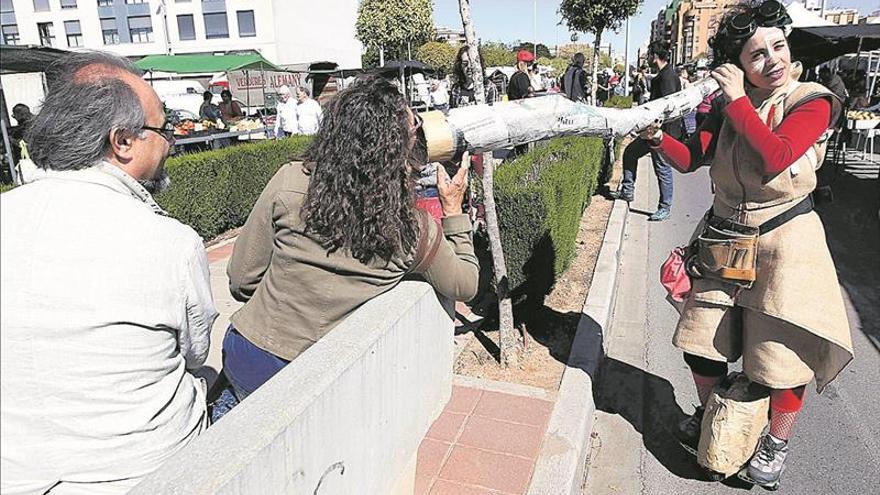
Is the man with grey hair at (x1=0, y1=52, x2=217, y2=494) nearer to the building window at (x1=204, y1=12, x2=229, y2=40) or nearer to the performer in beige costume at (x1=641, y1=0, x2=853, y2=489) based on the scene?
the performer in beige costume at (x1=641, y1=0, x2=853, y2=489)

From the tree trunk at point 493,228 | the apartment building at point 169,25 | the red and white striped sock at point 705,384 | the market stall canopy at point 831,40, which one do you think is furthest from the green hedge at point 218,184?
the apartment building at point 169,25

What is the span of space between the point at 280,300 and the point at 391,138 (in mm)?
651

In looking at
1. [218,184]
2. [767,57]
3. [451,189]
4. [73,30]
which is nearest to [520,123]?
[451,189]

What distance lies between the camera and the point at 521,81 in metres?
9.21

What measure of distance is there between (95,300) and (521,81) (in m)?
8.62

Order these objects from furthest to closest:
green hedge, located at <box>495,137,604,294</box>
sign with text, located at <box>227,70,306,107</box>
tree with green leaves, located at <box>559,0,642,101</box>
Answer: sign with text, located at <box>227,70,306,107</box>, tree with green leaves, located at <box>559,0,642,101</box>, green hedge, located at <box>495,137,604,294</box>

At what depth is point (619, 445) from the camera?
3.46 metres

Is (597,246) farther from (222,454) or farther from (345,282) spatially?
(222,454)

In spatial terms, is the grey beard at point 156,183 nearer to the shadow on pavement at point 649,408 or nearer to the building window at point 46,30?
the shadow on pavement at point 649,408

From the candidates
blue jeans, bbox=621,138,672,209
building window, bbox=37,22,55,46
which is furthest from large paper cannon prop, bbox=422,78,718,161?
building window, bbox=37,22,55,46

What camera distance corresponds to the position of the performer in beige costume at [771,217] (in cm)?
250

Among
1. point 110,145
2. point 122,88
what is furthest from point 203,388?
point 122,88

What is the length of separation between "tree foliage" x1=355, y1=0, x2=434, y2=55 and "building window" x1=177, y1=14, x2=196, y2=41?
49.4 ft

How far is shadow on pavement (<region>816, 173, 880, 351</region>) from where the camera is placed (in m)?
5.35
